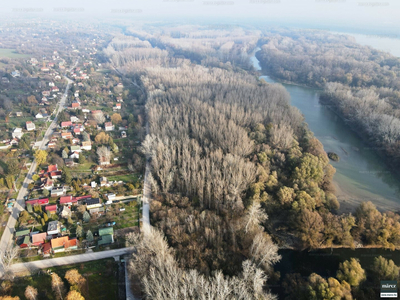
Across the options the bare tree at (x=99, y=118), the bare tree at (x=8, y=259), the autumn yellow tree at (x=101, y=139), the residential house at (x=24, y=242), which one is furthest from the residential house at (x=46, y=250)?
the bare tree at (x=99, y=118)

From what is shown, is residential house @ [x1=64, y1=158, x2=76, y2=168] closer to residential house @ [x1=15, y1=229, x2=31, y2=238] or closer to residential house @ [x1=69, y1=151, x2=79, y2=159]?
residential house @ [x1=69, y1=151, x2=79, y2=159]

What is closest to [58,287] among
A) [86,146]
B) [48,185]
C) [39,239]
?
[39,239]

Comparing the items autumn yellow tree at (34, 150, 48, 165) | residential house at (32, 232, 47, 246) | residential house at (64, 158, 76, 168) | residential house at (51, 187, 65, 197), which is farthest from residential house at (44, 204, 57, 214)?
autumn yellow tree at (34, 150, 48, 165)

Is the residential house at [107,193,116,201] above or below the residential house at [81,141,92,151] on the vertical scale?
below

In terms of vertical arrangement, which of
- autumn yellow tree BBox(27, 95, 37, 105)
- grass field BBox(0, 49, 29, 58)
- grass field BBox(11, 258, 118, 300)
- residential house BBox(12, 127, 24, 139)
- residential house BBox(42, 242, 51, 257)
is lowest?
grass field BBox(11, 258, 118, 300)

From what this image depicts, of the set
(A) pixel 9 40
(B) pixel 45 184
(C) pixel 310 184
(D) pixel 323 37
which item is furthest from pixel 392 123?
(A) pixel 9 40
